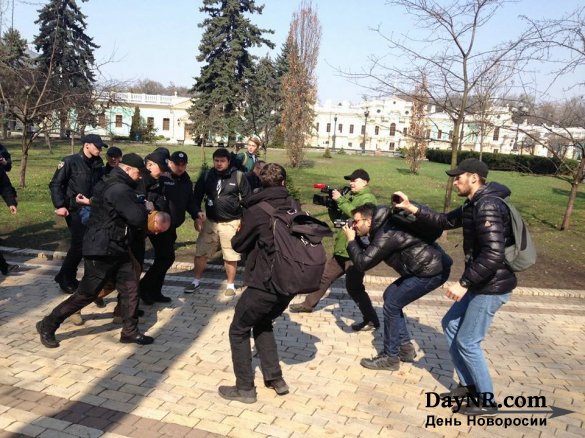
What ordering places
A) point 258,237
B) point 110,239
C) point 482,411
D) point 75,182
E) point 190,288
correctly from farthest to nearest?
point 190,288 < point 75,182 < point 110,239 < point 482,411 < point 258,237

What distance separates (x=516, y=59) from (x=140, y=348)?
9.12m

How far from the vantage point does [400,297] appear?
4520 mm

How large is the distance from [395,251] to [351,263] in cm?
134

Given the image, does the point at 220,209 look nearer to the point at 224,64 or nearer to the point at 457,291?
the point at 457,291

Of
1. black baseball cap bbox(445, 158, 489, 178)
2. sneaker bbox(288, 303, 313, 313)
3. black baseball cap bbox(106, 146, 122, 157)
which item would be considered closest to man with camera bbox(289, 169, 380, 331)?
sneaker bbox(288, 303, 313, 313)

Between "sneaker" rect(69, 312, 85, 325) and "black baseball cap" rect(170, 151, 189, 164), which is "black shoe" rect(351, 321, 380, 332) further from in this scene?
"sneaker" rect(69, 312, 85, 325)

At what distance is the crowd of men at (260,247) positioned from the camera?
12.1 ft

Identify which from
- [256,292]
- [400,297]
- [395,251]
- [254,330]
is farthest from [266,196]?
[400,297]

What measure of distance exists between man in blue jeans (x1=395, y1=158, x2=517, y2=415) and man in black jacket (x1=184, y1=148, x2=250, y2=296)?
9.45 ft

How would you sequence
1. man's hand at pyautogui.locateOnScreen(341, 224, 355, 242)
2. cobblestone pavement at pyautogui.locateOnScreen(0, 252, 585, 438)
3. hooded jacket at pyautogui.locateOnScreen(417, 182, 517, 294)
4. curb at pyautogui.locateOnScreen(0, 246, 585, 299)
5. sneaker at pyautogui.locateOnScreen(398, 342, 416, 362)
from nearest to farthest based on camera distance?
1. hooded jacket at pyautogui.locateOnScreen(417, 182, 517, 294)
2. cobblestone pavement at pyautogui.locateOnScreen(0, 252, 585, 438)
3. man's hand at pyautogui.locateOnScreen(341, 224, 355, 242)
4. sneaker at pyautogui.locateOnScreen(398, 342, 416, 362)
5. curb at pyautogui.locateOnScreen(0, 246, 585, 299)

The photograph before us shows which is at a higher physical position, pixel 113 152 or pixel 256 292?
pixel 113 152

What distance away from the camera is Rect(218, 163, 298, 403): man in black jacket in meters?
3.68

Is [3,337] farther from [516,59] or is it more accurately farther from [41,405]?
[516,59]

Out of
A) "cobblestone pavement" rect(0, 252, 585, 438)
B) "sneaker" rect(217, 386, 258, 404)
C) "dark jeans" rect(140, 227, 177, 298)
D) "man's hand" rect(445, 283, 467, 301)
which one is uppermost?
"man's hand" rect(445, 283, 467, 301)
